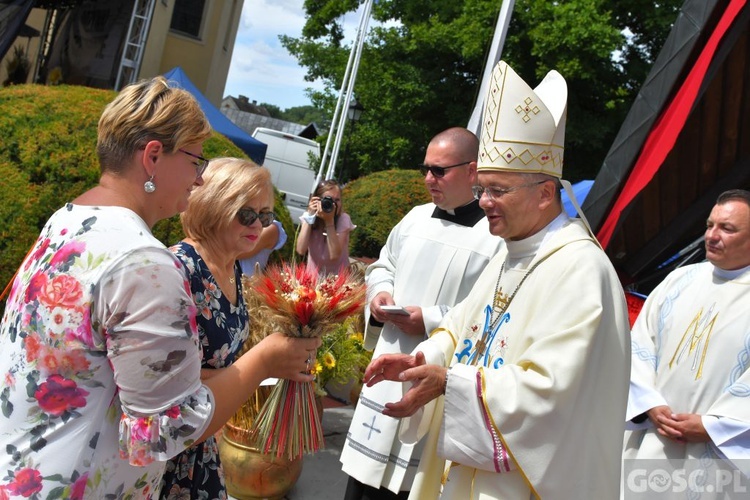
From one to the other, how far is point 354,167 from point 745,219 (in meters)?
18.5

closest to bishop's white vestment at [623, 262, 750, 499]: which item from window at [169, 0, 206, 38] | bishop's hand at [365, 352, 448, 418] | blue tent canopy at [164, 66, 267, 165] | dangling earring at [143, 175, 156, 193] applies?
bishop's hand at [365, 352, 448, 418]

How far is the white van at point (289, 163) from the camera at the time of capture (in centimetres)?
1912

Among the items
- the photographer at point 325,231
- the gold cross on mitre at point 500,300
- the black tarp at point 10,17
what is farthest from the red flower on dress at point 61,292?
the black tarp at point 10,17

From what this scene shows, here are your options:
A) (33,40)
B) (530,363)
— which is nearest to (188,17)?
(33,40)

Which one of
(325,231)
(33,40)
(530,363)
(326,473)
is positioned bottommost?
(326,473)

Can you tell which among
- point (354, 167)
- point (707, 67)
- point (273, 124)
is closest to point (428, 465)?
point (707, 67)

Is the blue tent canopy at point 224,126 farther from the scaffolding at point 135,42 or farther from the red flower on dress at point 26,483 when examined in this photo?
the red flower on dress at point 26,483

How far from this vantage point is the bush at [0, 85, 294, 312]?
4.95 m

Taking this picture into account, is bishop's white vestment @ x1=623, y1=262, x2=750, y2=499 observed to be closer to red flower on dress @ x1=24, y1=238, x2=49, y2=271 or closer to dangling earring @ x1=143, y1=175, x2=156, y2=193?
dangling earring @ x1=143, y1=175, x2=156, y2=193

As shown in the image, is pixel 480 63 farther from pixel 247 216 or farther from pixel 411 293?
pixel 247 216

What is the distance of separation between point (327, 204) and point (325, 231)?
0.35 meters

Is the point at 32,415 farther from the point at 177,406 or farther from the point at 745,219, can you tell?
the point at 745,219

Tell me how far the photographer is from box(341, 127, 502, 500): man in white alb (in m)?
2.21

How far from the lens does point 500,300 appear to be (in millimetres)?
2730
